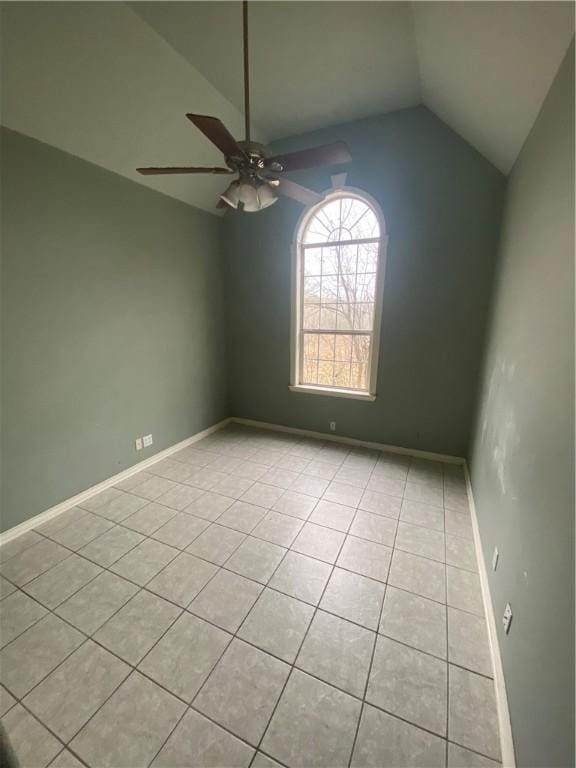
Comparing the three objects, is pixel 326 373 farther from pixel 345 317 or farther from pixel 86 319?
pixel 86 319

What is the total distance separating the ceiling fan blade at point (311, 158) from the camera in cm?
148

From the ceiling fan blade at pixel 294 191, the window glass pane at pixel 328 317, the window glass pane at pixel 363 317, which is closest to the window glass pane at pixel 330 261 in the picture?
the window glass pane at pixel 328 317

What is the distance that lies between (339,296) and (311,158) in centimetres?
197

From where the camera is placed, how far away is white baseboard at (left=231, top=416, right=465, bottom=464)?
10.4 ft

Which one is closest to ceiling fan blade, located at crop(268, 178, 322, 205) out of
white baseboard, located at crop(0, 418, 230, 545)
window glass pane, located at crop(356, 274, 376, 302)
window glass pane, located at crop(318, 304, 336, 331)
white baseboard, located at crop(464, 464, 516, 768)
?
window glass pane, located at crop(356, 274, 376, 302)

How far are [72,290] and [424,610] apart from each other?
3207mm

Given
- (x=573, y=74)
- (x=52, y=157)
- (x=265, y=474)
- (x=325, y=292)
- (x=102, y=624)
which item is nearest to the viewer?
(x=573, y=74)

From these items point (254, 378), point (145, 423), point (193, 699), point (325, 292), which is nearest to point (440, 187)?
point (325, 292)

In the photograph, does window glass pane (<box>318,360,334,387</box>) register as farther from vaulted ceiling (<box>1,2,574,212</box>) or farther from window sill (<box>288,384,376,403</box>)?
vaulted ceiling (<box>1,2,574,212</box>)

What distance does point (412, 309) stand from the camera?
3.02 metres

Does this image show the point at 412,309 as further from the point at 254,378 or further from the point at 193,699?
the point at 193,699

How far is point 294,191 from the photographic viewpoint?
183 centimetres

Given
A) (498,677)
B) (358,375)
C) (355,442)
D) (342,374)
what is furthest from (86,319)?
(498,677)

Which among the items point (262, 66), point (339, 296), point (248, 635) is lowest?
point (248, 635)
